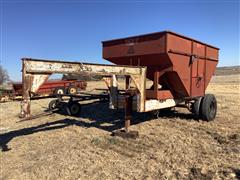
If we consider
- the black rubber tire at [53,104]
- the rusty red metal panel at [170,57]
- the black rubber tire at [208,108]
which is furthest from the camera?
the black rubber tire at [53,104]

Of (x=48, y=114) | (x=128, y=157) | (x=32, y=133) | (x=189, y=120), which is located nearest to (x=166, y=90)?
(x=189, y=120)

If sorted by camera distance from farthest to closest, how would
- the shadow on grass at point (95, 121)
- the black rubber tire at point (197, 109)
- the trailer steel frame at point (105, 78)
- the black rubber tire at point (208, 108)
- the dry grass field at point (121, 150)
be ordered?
1. the black rubber tire at point (197, 109)
2. the black rubber tire at point (208, 108)
3. the shadow on grass at point (95, 121)
4. the trailer steel frame at point (105, 78)
5. the dry grass field at point (121, 150)

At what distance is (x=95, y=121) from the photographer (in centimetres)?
791

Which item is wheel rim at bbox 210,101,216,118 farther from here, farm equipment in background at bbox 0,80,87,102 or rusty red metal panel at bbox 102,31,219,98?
farm equipment in background at bbox 0,80,87,102

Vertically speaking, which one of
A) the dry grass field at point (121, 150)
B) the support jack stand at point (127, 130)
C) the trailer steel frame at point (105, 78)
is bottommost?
the dry grass field at point (121, 150)

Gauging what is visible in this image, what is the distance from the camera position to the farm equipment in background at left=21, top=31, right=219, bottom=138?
4.86m

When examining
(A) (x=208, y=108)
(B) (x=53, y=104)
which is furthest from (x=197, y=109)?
(B) (x=53, y=104)

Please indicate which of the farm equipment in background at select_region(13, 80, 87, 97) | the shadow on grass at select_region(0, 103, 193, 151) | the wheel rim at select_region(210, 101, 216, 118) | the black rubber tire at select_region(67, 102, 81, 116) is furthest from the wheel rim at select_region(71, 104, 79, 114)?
A: the farm equipment in background at select_region(13, 80, 87, 97)

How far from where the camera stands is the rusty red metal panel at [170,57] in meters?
6.29

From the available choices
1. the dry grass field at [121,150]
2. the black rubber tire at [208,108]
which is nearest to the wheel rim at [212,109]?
the black rubber tire at [208,108]

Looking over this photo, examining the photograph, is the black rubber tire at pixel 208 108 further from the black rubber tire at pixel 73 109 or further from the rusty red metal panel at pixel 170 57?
the black rubber tire at pixel 73 109

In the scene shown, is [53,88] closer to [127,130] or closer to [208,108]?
[208,108]

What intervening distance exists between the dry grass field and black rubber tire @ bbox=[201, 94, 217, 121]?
0.23 meters

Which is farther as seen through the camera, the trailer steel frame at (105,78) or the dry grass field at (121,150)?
the trailer steel frame at (105,78)
